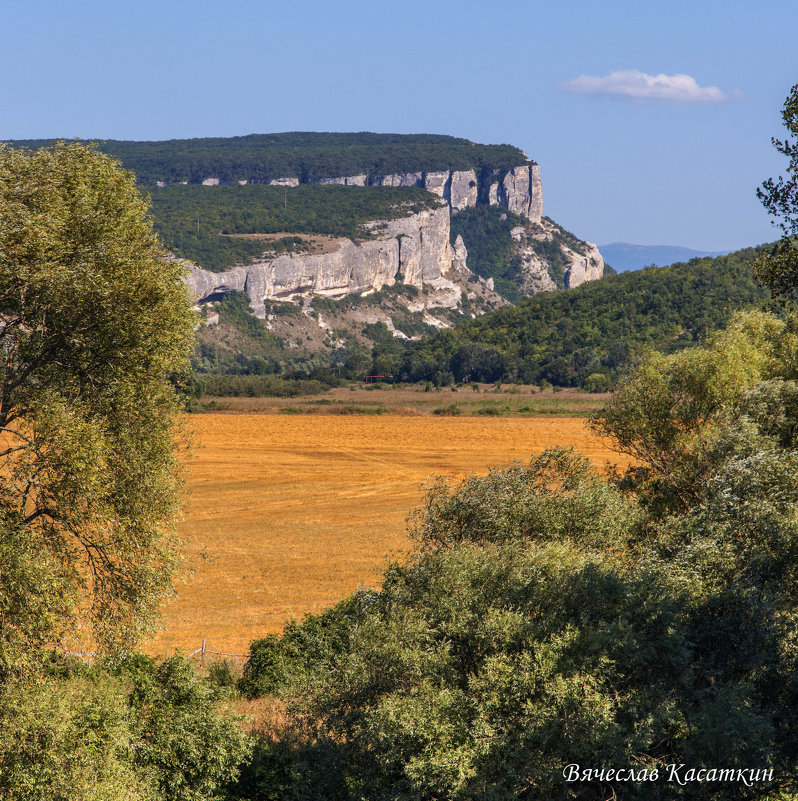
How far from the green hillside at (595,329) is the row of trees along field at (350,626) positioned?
388 feet

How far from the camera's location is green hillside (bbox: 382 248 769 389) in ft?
469

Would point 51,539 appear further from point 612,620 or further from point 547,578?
point 612,620

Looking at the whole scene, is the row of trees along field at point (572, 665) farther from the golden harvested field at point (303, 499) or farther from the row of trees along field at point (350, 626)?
the golden harvested field at point (303, 499)

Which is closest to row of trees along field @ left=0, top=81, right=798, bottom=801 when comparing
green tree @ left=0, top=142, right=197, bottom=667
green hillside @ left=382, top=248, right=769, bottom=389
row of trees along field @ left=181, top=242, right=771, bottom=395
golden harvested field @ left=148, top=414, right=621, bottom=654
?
green tree @ left=0, top=142, right=197, bottom=667

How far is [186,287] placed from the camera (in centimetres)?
1703

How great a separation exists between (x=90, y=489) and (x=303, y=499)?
40.4 meters

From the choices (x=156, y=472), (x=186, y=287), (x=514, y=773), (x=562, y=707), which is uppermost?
(x=186, y=287)

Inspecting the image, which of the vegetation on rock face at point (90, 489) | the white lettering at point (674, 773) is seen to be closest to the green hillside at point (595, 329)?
the vegetation on rock face at point (90, 489)

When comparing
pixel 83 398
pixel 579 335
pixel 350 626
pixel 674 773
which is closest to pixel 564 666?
pixel 674 773

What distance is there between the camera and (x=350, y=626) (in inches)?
636

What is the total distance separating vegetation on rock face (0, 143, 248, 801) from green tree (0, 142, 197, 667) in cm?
3

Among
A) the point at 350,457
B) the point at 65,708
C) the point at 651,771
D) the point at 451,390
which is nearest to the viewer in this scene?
the point at 651,771

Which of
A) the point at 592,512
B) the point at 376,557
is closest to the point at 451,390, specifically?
the point at 376,557

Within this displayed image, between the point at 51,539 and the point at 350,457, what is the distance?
58.4m
